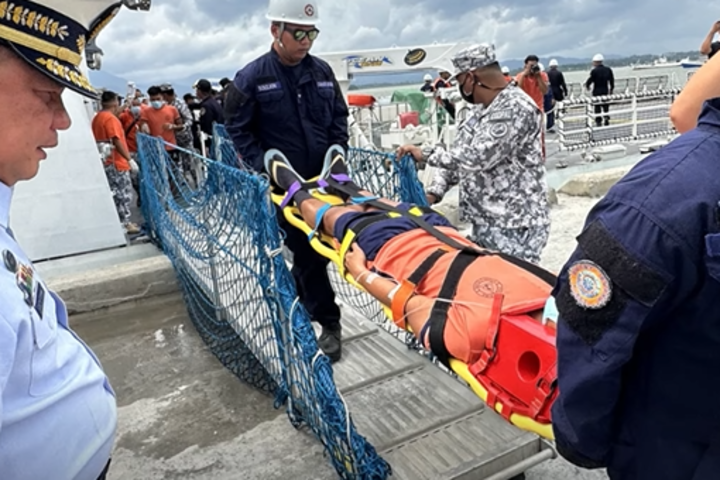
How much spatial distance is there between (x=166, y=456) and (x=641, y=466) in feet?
8.06

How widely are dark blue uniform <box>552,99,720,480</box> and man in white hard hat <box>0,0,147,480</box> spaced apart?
961 millimetres

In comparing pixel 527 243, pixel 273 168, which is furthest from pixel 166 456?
pixel 527 243

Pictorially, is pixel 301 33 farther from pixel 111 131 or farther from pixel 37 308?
pixel 111 131

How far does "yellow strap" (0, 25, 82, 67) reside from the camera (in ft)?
3.11

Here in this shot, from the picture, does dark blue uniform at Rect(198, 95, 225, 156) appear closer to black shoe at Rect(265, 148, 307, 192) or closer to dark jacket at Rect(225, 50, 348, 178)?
dark jacket at Rect(225, 50, 348, 178)

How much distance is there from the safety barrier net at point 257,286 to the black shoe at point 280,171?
19 cm

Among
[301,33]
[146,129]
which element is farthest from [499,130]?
[146,129]

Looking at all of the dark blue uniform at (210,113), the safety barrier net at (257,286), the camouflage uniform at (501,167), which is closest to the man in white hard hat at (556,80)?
the dark blue uniform at (210,113)

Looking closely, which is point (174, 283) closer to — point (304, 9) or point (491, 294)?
point (304, 9)

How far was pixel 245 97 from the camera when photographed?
310cm

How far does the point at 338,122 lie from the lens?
343 centimetres

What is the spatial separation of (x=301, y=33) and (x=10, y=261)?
7.64 feet

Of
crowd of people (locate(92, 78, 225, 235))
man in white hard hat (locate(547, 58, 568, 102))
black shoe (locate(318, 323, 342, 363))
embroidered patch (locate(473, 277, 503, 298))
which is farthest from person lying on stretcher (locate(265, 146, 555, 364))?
man in white hard hat (locate(547, 58, 568, 102))

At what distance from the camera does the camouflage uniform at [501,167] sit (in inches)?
105
